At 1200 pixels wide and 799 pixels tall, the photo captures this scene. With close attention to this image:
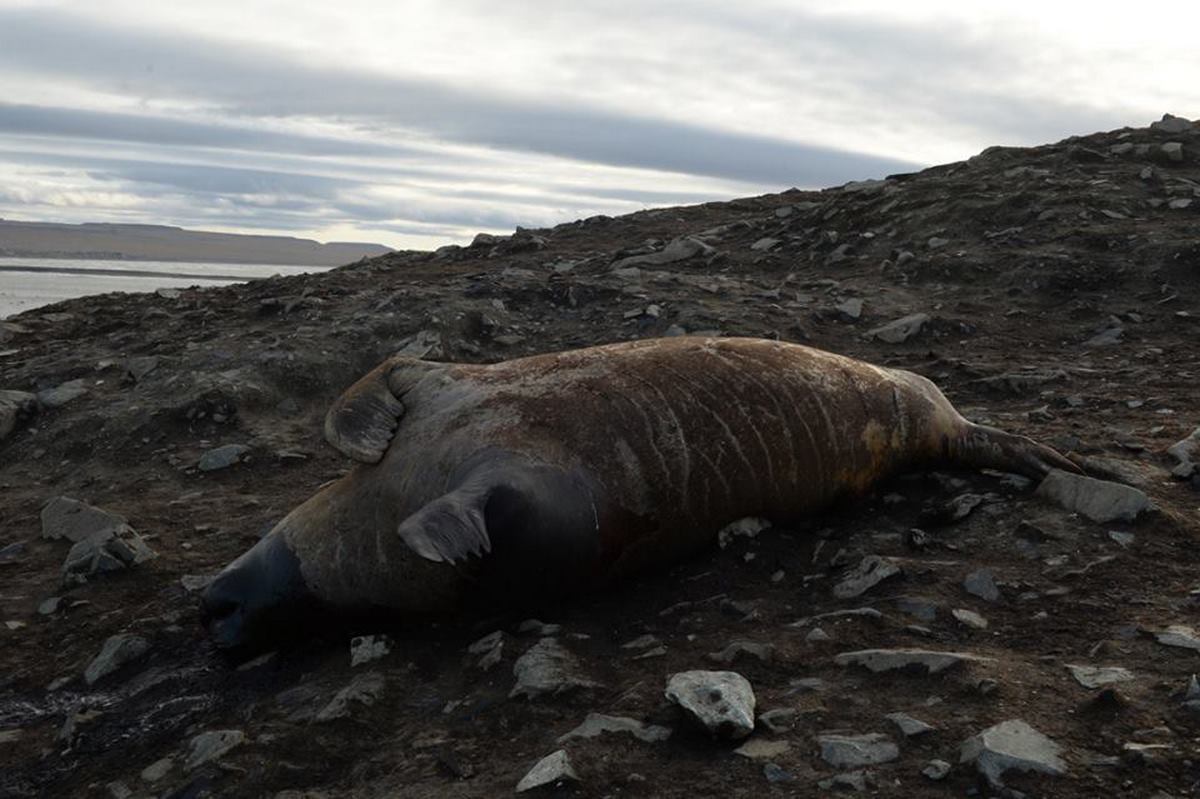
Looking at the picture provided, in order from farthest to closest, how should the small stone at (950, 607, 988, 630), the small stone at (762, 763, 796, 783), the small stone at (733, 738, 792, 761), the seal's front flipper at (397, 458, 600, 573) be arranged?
→ the seal's front flipper at (397, 458, 600, 573)
the small stone at (950, 607, 988, 630)
the small stone at (733, 738, 792, 761)
the small stone at (762, 763, 796, 783)

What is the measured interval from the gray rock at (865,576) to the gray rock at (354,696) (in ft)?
5.45

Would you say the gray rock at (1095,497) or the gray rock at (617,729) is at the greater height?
the gray rock at (1095,497)

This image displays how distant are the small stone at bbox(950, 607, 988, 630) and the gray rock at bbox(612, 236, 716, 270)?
6630 millimetres

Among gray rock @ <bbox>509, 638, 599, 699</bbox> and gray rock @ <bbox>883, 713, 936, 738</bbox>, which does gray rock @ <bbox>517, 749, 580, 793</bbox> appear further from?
gray rock @ <bbox>883, 713, 936, 738</bbox>

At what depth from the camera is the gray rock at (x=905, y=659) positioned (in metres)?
3.25

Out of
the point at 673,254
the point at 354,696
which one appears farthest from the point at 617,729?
the point at 673,254

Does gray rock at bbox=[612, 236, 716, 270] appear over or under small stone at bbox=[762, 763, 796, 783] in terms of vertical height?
over

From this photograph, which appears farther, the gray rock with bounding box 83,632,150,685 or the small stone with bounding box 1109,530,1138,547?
the gray rock with bounding box 83,632,150,685

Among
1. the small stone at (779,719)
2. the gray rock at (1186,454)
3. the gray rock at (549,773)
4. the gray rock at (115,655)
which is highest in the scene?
the gray rock at (1186,454)

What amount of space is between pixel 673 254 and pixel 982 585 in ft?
22.1

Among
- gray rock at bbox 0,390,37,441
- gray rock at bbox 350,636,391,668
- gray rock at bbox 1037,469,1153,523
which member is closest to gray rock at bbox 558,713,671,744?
gray rock at bbox 350,636,391,668

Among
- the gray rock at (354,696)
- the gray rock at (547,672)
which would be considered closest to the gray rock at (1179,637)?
the gray rock at (547,672)

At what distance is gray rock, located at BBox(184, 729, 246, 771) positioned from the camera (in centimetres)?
346

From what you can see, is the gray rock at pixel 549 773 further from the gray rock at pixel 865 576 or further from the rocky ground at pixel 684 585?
the gray rock at pixel 865 576
